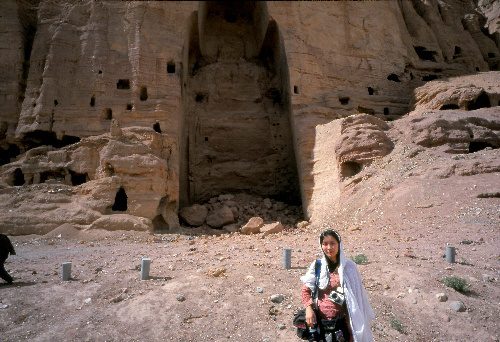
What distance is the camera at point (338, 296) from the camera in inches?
96.3

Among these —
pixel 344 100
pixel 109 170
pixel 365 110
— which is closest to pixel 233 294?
pixel 109 170

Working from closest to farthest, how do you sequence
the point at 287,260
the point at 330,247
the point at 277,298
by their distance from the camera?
the point at 330,247
the point at 277,298
the point at 287,260

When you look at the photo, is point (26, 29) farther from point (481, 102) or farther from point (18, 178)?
point (481, 102)

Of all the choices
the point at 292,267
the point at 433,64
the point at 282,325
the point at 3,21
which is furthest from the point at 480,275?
the point at 3,21

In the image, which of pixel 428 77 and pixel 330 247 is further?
pixel 428 77

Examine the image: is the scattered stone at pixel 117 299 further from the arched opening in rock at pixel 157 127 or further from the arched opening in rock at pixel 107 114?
the arched opening in rock at pixel 107 114

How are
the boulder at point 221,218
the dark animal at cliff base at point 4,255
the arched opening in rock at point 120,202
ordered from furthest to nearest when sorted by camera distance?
1. the boulder at point 221,218
2. the arched opening in rock at point 120,202
3. the dark animal at cliff base at point 4,255

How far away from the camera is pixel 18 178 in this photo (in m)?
12.4

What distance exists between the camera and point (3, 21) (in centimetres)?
1567

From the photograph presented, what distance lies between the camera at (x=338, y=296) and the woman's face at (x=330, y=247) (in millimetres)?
251

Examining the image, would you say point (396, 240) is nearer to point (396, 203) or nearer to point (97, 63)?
point (396, 203)

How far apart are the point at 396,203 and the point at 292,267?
4646mm

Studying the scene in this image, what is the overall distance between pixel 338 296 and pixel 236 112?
1585cm

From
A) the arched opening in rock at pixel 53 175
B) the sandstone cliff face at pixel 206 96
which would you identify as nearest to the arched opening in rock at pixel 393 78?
the sandstone cliff face at pixel 206 96
